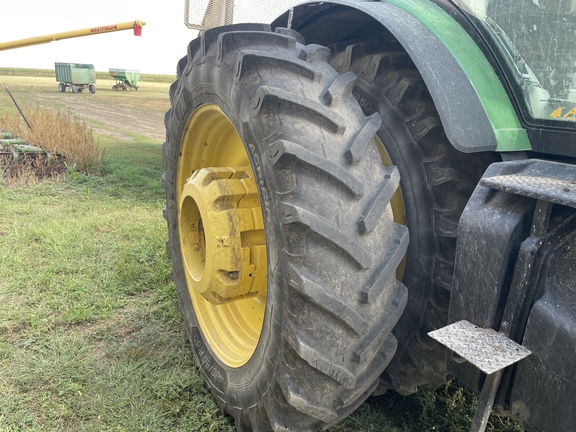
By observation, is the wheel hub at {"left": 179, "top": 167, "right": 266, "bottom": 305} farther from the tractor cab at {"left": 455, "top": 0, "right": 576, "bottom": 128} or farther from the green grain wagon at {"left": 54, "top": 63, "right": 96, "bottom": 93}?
the green grain wagon at {"left": 54, "top": 63, "right": 96, "bottom": 93}

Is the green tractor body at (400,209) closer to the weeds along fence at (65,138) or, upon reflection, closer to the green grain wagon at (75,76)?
the weeds along fence at (65,138)

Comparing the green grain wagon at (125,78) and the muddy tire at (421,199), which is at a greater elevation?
the muddy tire at (421,199)

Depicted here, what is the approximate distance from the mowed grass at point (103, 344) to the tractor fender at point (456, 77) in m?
1.25

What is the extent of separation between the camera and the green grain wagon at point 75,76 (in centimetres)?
2683

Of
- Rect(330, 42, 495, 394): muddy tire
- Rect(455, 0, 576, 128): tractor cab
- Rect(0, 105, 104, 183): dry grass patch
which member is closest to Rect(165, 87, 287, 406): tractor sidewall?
Rect(330, 42, 495, 394): muddy tire

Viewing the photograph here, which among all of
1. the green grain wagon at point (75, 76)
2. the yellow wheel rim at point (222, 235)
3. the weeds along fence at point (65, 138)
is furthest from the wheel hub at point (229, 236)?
the green grain wagon at point (75, 76)

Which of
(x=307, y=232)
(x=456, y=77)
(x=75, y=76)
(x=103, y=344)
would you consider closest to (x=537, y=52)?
(x=456, y=77)

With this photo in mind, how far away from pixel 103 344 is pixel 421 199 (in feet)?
6.04

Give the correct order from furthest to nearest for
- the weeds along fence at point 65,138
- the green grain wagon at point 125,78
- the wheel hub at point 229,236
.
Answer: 1. the green grain wagon at point 125,78
2. the weeds along fence at point 65,138
3. the wheel hub at point 229,236

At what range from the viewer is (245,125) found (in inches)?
63.4

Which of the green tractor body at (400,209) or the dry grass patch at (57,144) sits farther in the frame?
the dry grass patch at (57,144)

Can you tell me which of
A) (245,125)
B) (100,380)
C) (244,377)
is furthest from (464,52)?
(100,380)

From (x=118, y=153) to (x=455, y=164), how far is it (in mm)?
9252

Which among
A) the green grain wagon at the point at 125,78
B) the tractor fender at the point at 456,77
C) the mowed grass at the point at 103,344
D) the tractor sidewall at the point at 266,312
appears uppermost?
the tractor fender at the point at 456,77
